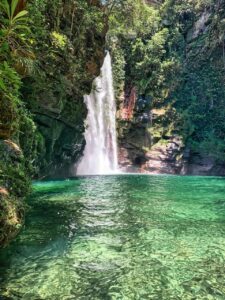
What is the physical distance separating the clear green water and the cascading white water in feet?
57.5

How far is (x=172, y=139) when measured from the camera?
3325cm

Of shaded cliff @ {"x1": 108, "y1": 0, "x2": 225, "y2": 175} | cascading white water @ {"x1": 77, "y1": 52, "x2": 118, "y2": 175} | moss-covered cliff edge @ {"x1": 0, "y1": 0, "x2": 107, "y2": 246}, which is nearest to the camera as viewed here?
moss-covered cliff edge @ {"x1": 0, "y1": 0, "x2": 107, "y2": 246}

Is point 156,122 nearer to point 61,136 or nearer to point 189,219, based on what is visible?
point 61,136

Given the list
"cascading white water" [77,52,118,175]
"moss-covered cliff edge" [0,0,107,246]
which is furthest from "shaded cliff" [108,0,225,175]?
"moss-covered cliff edge" [0,0,107,246]

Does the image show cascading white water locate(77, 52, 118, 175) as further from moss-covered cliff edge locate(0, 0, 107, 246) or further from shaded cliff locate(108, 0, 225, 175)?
moss-covered cliff edge locate(0, 0, 107, 246)

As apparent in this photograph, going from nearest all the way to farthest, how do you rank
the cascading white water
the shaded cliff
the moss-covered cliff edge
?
the moss-covered cliff edge
the cascading white water
the shaded cliff

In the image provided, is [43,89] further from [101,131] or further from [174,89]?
[174,89]

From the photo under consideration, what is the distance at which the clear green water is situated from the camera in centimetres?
520

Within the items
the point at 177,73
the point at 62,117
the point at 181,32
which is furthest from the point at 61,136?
the point at 181,32

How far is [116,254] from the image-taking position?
267 inches

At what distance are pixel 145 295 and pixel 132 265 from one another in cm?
115

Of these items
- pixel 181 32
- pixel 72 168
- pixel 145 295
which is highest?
pixel 181 32

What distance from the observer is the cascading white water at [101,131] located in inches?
1142

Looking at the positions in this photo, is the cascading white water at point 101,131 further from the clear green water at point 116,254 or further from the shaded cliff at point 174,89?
the clear green water at point 116,254
